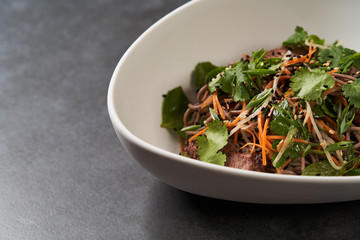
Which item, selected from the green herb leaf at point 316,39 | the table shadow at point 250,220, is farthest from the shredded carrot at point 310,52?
the table shadow at point 250,220

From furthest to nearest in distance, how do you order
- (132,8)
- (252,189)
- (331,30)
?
1. (132,8)
2. (331,30)
3. (252,189)

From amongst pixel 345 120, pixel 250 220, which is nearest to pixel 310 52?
pixel 345 120

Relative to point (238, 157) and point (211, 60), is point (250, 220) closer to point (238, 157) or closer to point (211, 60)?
point (238, 157)

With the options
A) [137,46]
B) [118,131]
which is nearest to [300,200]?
[118,131]

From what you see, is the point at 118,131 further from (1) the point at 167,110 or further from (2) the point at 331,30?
(2) the point at 331,30

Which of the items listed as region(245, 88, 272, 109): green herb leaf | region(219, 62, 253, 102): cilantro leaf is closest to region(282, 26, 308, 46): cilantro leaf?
region(219, 62, 253, 102): cilantro leaf

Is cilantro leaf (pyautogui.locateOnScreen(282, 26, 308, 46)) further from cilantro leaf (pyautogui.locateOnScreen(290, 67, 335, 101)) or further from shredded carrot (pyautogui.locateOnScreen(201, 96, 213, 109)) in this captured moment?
shredded carrot (pyautogui.locateOnScreen(201, 96, 213, 109))
